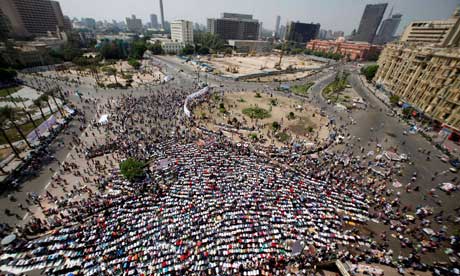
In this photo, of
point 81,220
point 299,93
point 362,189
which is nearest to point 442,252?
point 362,189

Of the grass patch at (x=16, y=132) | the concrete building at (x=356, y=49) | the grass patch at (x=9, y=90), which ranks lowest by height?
the grass patch at (x=16, y=132)

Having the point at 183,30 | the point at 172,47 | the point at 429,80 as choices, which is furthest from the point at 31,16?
the point at 429,80

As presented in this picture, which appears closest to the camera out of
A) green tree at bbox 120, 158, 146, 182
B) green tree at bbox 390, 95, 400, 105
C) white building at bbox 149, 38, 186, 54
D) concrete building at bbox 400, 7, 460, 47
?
green tree at bbox 120, 158, 146, 182

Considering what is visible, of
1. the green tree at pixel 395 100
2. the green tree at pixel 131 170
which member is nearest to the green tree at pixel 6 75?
the green tree at pixel 131 170

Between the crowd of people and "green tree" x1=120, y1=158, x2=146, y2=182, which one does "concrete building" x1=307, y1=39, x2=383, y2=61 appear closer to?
the crowd of people

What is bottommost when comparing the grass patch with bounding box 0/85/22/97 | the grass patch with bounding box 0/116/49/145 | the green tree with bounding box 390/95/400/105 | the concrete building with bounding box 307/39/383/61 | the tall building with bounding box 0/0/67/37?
the grass patch with bounding box 0/116/49/145

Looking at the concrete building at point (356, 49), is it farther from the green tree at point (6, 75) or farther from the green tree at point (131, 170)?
the green tree at point (6, 75)

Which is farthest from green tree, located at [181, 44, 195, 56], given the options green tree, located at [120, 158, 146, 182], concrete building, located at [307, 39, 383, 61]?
green tree, located at [120, 158, 146, 182]
